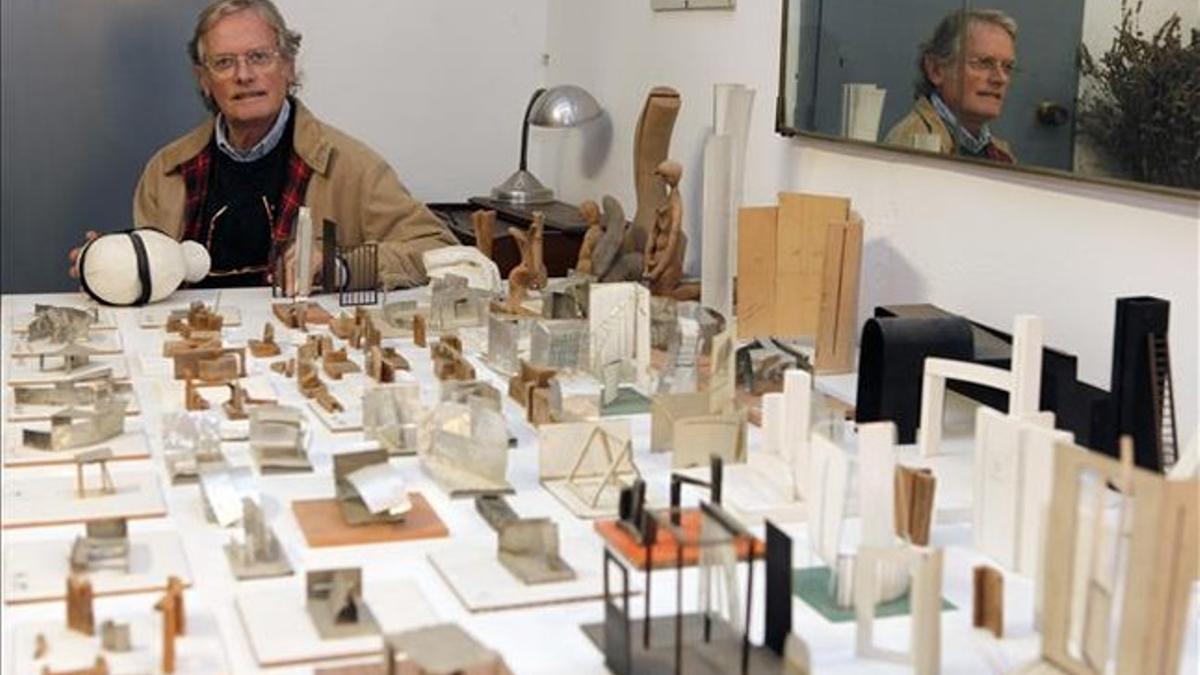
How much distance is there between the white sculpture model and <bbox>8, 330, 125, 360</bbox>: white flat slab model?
0.22 metres

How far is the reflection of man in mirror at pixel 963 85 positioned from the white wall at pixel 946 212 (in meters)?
0.05

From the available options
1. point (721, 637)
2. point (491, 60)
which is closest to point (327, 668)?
point (721, 637)

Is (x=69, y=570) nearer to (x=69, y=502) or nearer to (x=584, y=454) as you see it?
(x=69, y=502)

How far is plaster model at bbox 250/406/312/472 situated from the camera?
6.58 feet

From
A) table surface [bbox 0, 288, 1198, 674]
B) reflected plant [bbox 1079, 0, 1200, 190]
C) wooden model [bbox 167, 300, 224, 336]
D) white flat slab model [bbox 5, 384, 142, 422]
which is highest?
reflected plant [bbox 1079, 0, 1200, 190]

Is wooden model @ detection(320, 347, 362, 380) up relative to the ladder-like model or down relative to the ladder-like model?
down

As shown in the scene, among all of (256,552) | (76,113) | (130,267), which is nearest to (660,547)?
(256,552)

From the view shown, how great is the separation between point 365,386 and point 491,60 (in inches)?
96.9

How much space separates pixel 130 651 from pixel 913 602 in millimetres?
695

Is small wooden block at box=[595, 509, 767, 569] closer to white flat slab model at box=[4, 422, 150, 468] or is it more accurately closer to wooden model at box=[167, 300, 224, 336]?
white flat slab model at box=[4, 422, 150, 468]

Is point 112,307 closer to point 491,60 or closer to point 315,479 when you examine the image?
point 315,479

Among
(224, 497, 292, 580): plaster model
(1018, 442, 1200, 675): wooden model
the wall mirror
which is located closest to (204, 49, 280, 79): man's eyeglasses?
the wall mirror

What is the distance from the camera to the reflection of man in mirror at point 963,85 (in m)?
2.53

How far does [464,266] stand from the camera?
10.3ft
